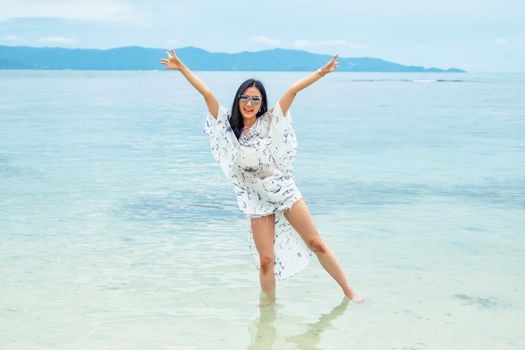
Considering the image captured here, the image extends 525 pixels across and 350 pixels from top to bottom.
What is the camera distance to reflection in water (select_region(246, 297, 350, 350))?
5.73 m

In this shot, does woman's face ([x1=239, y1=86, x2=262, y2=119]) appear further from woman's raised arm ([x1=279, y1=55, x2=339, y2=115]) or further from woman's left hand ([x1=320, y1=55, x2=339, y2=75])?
woman's left hand ([x1=320, y1=55, x2=339, y2=75])

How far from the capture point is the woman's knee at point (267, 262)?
6.32m

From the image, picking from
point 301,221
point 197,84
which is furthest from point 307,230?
point 197,84

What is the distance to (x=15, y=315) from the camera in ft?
20.6

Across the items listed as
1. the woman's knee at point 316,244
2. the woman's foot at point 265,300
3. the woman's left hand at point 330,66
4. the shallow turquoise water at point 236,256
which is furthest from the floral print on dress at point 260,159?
the shallow turquoise water at point 236,256

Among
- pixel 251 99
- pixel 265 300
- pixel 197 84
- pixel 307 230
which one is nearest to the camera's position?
pixel 251 99

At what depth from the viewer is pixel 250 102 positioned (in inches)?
238

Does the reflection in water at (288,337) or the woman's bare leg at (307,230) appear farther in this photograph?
the woman's bare leg at (307,230)

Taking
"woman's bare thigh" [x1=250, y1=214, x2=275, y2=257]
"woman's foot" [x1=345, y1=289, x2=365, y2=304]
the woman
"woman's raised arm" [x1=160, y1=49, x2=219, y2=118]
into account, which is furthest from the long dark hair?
"woman's foot" [x1=345, y1=289, x2=365, y2=304]

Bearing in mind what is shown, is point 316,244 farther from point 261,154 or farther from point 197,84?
point 197,84

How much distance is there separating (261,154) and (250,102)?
1.45 ft

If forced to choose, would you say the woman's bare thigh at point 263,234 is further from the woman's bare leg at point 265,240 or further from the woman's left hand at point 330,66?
the woman's left hand at point 330,66

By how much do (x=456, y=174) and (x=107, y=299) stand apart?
1049 cm

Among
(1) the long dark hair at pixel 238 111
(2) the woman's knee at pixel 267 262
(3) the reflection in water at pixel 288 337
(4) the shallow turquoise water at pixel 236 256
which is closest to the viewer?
(3) the reflection in water at pixel 288 337
